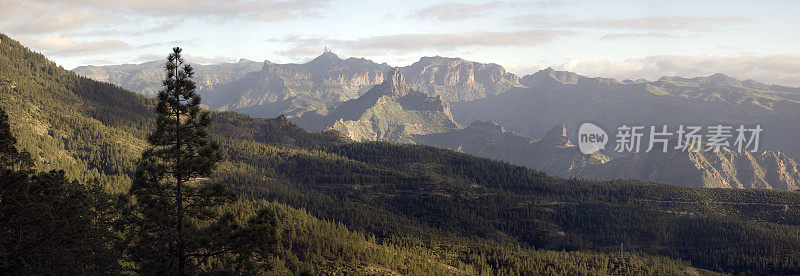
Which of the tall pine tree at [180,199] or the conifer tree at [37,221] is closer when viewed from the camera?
the tall pine tree at [180,199]

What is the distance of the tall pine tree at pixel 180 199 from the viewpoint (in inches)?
2130

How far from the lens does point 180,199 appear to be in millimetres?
54875

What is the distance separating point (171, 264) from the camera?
55.3 meters

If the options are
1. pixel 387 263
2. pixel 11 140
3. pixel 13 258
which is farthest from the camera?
pixel 387 263

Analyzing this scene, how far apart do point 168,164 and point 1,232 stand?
2140 cm

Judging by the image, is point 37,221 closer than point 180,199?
No

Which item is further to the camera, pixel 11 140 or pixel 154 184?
pixel 11 140

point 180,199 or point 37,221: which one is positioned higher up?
point 180,199

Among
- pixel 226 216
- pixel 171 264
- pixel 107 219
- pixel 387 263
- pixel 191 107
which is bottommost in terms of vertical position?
pixel 387 263

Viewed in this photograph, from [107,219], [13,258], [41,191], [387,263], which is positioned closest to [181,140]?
[13,258]

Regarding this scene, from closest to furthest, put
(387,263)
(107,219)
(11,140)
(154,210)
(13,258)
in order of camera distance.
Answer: (154,210) → (13,258) → (11,140) → (107,219) → (387,263)

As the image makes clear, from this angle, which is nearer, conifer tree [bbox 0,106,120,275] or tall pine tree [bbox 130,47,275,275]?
tall pine tree [bbox 130,47,275,275]

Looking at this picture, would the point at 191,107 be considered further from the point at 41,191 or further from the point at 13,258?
the point at 41,191

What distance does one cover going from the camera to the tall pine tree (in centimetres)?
5409
